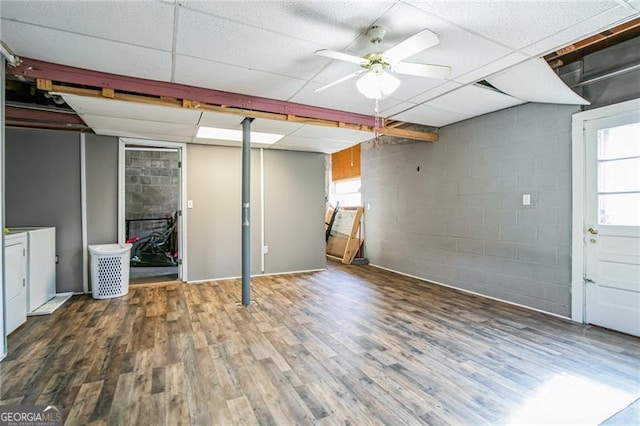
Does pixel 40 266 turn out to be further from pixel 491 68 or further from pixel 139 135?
pixel 491 68

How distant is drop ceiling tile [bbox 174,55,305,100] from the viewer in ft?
8.63

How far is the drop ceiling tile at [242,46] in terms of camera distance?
Answer: 2070mm

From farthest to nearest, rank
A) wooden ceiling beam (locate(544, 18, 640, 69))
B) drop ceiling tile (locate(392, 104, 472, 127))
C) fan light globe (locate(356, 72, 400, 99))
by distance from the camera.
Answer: drop ceiling tile (locate(392, 104, 472, 127)) < wooden ceiling beam (locate(544, 18, 640, 69)) < fan light globe (locate(356, 72, 400, 99))

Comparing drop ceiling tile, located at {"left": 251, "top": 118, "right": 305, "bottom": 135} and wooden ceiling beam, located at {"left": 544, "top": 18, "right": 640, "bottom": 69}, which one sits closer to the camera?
wooden ceiling beam, located at {"left": 544, "top": 18, "right": 640, "bottom": 69}

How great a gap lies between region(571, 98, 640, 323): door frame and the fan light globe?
7.36 feet

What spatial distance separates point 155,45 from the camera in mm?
2287

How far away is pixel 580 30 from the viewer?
219 centimetres

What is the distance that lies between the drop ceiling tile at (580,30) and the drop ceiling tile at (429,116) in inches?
53.6

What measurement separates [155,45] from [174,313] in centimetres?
273

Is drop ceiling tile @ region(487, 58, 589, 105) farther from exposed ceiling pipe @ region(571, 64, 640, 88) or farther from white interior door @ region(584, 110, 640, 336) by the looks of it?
white interior door @ region(584, 110, 640, 336)

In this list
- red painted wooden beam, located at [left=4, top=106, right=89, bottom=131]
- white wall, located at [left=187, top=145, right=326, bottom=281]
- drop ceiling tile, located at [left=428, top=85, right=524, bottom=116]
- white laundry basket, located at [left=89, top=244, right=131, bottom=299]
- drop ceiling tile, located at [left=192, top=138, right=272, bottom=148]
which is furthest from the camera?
white wall, located at [left=187, top=145, right=326, bottom=281]

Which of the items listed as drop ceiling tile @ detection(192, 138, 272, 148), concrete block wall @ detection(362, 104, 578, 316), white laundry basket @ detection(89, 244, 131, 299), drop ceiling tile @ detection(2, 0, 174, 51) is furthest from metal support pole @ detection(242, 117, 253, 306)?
concrete block wall @ detection(362, 104, 578, 316)

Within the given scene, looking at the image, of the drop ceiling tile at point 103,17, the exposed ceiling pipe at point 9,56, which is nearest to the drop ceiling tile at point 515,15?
the drop ceiling tile at point 103,17

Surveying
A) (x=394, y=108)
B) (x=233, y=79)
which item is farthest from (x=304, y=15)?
(x=394, y=108)
